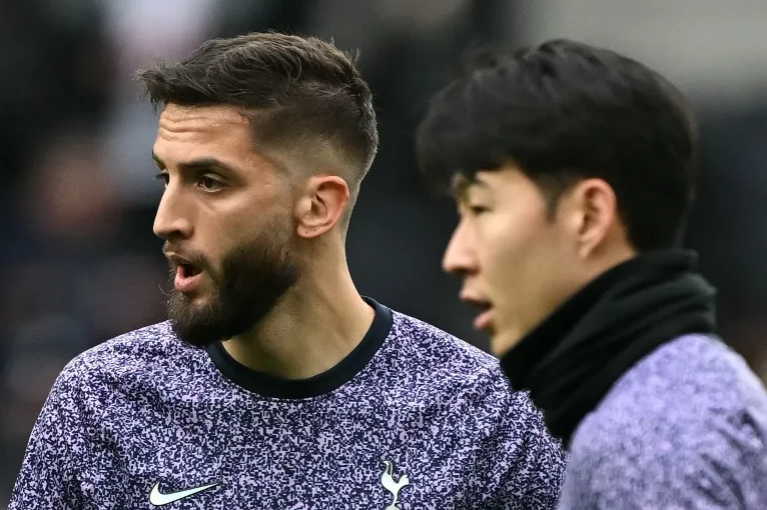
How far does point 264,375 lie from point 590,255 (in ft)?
4.01

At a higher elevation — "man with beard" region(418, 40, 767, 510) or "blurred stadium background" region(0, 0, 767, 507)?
"man with beard" region(418, 40, 767, 510)

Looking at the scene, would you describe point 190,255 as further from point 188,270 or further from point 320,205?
point 320,205

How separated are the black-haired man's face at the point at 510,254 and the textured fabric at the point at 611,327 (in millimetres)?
47

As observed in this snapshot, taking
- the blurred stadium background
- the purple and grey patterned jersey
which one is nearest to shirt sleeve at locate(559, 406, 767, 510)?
the purple and grey patterned jersey

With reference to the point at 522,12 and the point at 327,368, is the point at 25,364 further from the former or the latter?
the point at 327,368

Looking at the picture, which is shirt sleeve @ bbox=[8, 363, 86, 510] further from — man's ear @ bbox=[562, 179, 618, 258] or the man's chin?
man's ear @ bbox=[562, 179, 618, 258]

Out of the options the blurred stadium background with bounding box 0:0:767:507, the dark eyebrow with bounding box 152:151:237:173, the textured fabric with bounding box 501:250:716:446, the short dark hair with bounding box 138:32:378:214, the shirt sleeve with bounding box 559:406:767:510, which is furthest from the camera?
the blurred stadium background with bounding box 0:0:767:507

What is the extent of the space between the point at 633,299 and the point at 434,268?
158 inches

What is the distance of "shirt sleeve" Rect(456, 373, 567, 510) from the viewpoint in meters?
2.93

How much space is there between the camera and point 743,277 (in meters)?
6.20

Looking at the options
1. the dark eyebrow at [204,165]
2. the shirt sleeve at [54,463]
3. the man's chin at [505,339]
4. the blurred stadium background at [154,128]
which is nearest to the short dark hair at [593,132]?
the man's chin at [505,339]

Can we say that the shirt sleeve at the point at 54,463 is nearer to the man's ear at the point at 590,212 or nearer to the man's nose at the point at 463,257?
the man's nose at the point at 463,257

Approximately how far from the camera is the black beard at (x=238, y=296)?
292 centimetres

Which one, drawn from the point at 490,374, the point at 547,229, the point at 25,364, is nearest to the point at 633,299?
the point at 547,229
